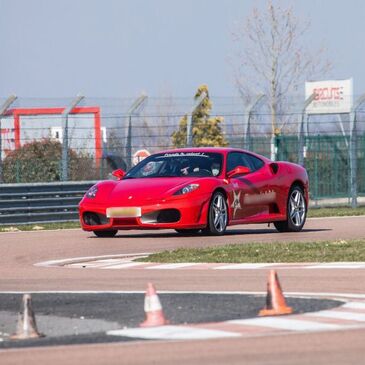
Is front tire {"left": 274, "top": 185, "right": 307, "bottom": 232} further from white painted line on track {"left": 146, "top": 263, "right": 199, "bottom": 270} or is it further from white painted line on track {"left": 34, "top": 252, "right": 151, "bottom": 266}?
white painted line on track {"left": 146, "top": 263, "right": 199, "bottom": 270}

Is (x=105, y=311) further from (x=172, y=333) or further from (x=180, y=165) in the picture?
(x=180, y=165)

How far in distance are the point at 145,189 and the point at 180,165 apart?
1026mm

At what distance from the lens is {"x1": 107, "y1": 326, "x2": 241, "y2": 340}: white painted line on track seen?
26.1ft

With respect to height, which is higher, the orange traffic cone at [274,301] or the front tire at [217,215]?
the front tire at [217,215]

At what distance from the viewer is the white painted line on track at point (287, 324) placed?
822 cm

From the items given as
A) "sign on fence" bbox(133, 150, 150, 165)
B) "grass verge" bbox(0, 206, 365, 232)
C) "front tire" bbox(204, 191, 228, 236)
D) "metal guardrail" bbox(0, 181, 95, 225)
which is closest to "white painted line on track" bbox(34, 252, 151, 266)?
"front tire" bbox(204, 191, 228, 236)

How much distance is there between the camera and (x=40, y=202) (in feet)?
77.4

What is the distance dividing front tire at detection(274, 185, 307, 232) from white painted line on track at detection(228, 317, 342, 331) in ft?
34.4

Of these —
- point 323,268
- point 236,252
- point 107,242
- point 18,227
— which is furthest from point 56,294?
point 18,227

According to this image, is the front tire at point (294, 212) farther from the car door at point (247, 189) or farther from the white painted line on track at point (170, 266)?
the white painted line on track at point (170, 266)

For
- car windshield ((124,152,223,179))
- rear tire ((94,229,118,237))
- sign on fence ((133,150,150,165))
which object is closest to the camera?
rear tire ((94,229,118,237))

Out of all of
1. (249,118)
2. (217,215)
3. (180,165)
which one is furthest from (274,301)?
(249,118)

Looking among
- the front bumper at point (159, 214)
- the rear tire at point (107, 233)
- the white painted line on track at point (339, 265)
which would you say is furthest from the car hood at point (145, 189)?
the white painted line on track at point (339, 265)

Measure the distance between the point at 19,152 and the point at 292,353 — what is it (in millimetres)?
20713
